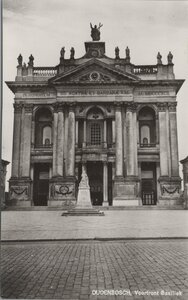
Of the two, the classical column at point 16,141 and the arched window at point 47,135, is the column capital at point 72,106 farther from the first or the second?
the classical column at point 16,141

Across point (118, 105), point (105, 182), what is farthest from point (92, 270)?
point (118, 105)

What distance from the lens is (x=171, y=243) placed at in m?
11.5

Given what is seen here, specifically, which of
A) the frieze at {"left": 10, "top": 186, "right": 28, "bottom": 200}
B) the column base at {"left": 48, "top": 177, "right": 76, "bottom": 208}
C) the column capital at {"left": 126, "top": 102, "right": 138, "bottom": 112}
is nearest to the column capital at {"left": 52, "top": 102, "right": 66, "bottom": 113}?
the column capital at {"left": 126, "top": 102, "right": 138, "bottom": 112}

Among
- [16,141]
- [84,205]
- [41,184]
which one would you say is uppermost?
[16,141]

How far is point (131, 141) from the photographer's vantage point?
39.9m

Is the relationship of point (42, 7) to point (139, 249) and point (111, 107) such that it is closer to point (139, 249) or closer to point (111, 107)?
point (139, 249)

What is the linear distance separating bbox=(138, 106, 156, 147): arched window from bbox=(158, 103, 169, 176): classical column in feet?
4.57

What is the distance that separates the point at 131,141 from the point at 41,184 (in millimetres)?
11184

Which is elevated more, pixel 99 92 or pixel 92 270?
pixel 99 92

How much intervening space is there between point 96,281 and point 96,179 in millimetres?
34436

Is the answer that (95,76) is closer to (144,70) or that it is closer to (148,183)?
(144,70)

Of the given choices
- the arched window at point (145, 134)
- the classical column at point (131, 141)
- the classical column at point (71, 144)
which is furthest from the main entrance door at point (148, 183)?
the classical column at point (71, 144)

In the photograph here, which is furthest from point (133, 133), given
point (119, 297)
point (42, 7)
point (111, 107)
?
point (119, 297)

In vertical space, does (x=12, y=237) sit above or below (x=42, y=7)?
below
